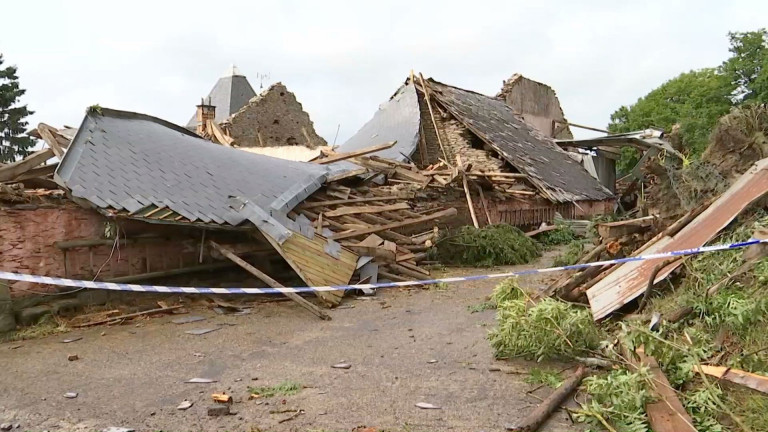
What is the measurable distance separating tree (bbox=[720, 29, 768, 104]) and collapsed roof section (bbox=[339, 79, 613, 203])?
16299mm

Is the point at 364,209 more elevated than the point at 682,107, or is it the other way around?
the point at 682,107

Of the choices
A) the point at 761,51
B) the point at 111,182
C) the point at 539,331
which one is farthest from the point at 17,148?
the point at 761,51

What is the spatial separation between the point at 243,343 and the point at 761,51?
34484 millimetres

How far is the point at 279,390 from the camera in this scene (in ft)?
15.9

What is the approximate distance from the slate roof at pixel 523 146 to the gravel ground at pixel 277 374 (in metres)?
10.4

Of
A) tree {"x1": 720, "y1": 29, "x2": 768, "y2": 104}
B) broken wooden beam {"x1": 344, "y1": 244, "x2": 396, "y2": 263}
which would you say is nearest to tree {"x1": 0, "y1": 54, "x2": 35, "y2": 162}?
broken wooden beam {"x1": 344, "y1": 244, "x2": 396, "y2": 263}

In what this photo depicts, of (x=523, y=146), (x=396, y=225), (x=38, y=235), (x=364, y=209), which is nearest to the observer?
(x=38, y=235)

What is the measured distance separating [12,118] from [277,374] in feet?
129

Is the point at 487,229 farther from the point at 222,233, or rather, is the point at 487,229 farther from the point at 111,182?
the point at 111,182

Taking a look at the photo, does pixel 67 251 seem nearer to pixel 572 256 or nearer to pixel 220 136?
pixel 572 256

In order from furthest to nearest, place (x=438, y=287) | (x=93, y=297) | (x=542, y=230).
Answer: (x=542, y=230) < (x=438, y=287) < (x=93, y=297)

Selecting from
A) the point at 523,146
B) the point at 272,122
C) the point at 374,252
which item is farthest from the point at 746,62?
the point at 374,252

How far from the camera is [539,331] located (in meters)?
5.27

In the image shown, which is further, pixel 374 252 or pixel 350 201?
pixel 350 201
